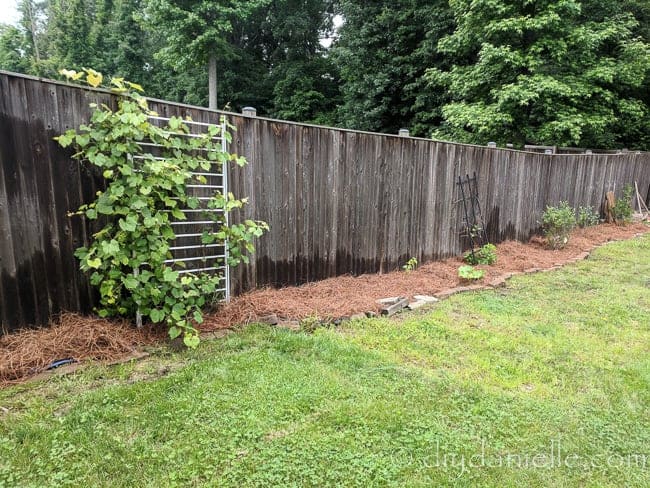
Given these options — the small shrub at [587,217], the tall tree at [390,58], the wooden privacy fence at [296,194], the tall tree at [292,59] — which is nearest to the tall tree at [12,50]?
the tall tree at [292,59]

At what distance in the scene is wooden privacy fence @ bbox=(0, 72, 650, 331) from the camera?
8.41 feet

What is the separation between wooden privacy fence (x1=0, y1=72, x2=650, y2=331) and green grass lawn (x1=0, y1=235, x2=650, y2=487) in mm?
843

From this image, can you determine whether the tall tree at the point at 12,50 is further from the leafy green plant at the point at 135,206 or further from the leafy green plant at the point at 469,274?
the leafy green plant at the point at 469,274

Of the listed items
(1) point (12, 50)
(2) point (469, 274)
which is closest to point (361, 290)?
(2) point (469, 274)

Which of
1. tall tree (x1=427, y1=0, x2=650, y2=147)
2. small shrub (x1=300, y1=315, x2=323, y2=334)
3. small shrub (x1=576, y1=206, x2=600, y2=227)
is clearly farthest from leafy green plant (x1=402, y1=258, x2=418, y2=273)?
tall tree (x1=427, y1=0, x2=650, y2=147)

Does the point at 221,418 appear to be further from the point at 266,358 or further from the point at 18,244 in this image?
the point at 18,244

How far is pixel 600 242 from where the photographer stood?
24.1ft

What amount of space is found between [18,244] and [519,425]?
321cm

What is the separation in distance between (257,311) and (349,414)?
1.52 metres

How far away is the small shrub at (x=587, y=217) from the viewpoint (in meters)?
8.04

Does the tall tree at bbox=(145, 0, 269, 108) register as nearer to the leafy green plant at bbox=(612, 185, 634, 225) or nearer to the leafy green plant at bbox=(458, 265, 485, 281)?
the leafy green plant at bbox=(612, 185, 634, 225)

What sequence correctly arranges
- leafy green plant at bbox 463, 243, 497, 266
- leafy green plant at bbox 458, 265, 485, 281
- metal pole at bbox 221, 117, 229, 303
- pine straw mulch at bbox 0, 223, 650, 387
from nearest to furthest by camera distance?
pine straw mulch at bbox 0, 223, 650, 387, metal pole at bbox 221, 117, 229, 303, leafy green plant at bbox 458, 265, 485, 281, leafy green plant at bbox 463, 243, 497, 266

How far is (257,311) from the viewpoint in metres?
3.49

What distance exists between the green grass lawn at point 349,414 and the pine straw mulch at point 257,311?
0.68 feet
